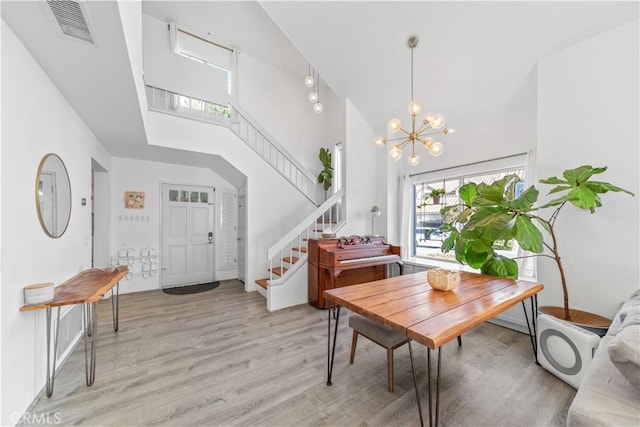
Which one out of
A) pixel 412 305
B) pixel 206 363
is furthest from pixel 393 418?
pixel 206 363

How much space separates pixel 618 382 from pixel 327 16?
4.04 meters

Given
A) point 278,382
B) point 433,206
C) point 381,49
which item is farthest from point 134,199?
point 433,206

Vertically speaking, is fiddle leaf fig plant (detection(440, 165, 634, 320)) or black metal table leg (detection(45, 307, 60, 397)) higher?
fiddle leaf fig plant (detection(440, 165, 634, 320))

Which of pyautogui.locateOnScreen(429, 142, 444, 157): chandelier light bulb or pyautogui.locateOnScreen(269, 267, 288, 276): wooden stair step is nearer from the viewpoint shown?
pyautogui.locateOnScreen(429, 142, 444, 157): chandelier light bulb

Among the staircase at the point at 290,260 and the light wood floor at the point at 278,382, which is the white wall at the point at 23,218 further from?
the staircase at the point at 290,260

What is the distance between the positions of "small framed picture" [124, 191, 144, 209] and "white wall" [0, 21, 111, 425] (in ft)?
7.64

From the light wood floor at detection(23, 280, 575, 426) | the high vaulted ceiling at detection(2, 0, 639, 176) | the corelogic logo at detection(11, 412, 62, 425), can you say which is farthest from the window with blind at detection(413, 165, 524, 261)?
the corelogic logo at detection(11, 412, 62, 425)

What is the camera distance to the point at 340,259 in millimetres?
3447

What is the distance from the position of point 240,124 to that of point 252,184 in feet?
4.76

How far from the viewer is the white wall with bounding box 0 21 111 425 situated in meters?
1.50

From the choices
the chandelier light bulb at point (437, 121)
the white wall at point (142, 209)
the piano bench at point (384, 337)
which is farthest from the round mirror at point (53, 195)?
the chandelier light bulb at point (437, 121)

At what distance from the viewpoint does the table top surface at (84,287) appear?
1788 millimetres

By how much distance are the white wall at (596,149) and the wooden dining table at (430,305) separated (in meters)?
0.75

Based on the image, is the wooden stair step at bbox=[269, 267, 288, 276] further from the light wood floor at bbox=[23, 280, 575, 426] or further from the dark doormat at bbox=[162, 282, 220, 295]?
the dark doormat at bbox=[162, 282, 220, 295]
